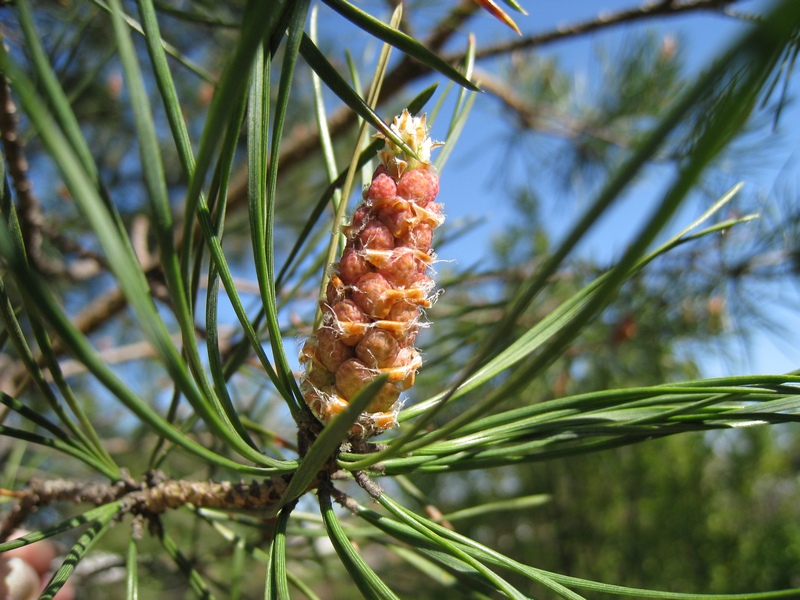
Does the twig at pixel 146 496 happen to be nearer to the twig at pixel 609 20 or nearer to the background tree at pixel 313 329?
the background tree at pixel 313 329

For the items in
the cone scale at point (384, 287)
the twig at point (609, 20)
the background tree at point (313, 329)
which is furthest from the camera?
the twig at point (609, 20)

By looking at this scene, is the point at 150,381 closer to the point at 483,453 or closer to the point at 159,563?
the point at 159,563

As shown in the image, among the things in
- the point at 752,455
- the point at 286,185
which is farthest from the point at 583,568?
the point at 286,185

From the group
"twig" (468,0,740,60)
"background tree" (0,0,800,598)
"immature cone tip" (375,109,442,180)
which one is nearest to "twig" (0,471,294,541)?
"background tree" (0,0,800,598)

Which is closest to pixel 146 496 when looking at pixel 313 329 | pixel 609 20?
pixel 313 329

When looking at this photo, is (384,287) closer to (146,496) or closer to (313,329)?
(313,329)

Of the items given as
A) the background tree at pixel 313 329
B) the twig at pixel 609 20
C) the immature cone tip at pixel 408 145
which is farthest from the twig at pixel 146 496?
the twig at pixel 609 20
